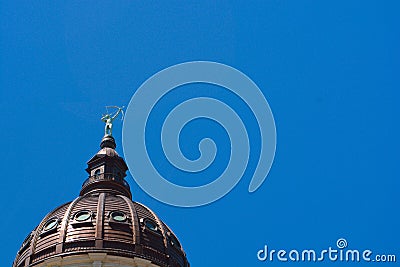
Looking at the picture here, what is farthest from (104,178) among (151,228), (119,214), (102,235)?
(102,235)

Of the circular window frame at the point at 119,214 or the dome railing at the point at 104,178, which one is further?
the dome railing at the point at 104,178

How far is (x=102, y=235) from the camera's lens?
140 ft

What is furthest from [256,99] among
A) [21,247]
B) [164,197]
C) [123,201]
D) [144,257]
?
[21,247]

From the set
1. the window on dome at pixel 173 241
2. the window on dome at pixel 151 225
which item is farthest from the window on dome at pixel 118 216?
the window on dome at pixel 173 241

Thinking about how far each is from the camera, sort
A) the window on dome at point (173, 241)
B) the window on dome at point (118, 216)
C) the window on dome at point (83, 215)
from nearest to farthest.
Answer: the window on dome at point (83, 215) < the window on dome at point (118, 216) < the window on dome at point (173, 241)

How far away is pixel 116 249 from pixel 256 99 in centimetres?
1592

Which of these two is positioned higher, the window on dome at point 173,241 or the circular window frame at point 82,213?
the window on dome at point 173,241

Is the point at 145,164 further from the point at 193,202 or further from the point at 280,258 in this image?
the point at 280,258

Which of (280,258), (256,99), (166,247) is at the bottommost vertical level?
(280,258)

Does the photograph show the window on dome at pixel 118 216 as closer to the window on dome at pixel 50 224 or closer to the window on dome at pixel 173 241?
the window on dome at pixel 50 224

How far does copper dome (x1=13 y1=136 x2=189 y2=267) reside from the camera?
41.9 meters

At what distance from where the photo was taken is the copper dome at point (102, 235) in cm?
4194

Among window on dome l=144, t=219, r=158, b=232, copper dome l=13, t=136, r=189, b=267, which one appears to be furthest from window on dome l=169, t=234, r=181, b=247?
window on dome l=144, t=219, r=158, b=232

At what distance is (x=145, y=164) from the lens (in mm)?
31250
